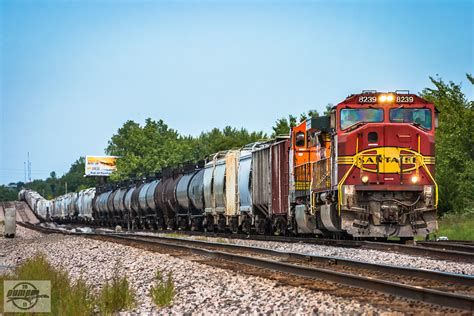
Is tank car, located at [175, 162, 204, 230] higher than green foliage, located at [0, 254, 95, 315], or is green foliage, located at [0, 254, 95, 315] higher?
tank car, located at [175, 162, 204, 230]

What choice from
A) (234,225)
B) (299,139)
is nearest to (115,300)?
(299,139)

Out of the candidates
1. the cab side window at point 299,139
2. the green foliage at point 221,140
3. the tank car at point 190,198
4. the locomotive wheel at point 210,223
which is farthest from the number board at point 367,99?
the green foliage at point 221,140

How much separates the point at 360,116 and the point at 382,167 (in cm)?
139

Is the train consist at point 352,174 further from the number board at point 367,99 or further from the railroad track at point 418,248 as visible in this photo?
the railroad track at point 418,248

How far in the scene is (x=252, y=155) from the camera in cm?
3141

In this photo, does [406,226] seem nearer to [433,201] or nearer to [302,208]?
[433,201]

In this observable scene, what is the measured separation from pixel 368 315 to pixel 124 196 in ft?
161

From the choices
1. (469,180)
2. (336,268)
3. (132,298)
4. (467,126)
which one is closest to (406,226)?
(336,268)

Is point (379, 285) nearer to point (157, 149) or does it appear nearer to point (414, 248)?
point (414, 248)

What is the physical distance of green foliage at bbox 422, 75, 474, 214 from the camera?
132 feet

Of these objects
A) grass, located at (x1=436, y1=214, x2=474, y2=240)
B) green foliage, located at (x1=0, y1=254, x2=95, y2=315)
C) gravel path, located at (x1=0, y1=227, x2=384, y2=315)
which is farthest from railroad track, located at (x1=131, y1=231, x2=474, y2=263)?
green foliage, located at (x1=0, y1=254, x2=95, y2=315)

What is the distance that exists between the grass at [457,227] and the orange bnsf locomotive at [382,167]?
8259 mm

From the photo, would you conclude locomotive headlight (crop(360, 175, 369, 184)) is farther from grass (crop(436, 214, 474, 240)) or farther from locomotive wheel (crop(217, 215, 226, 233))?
locomotive wheel (crop(217, 215, 226, 233))

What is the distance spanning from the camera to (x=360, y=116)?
20969 mm
